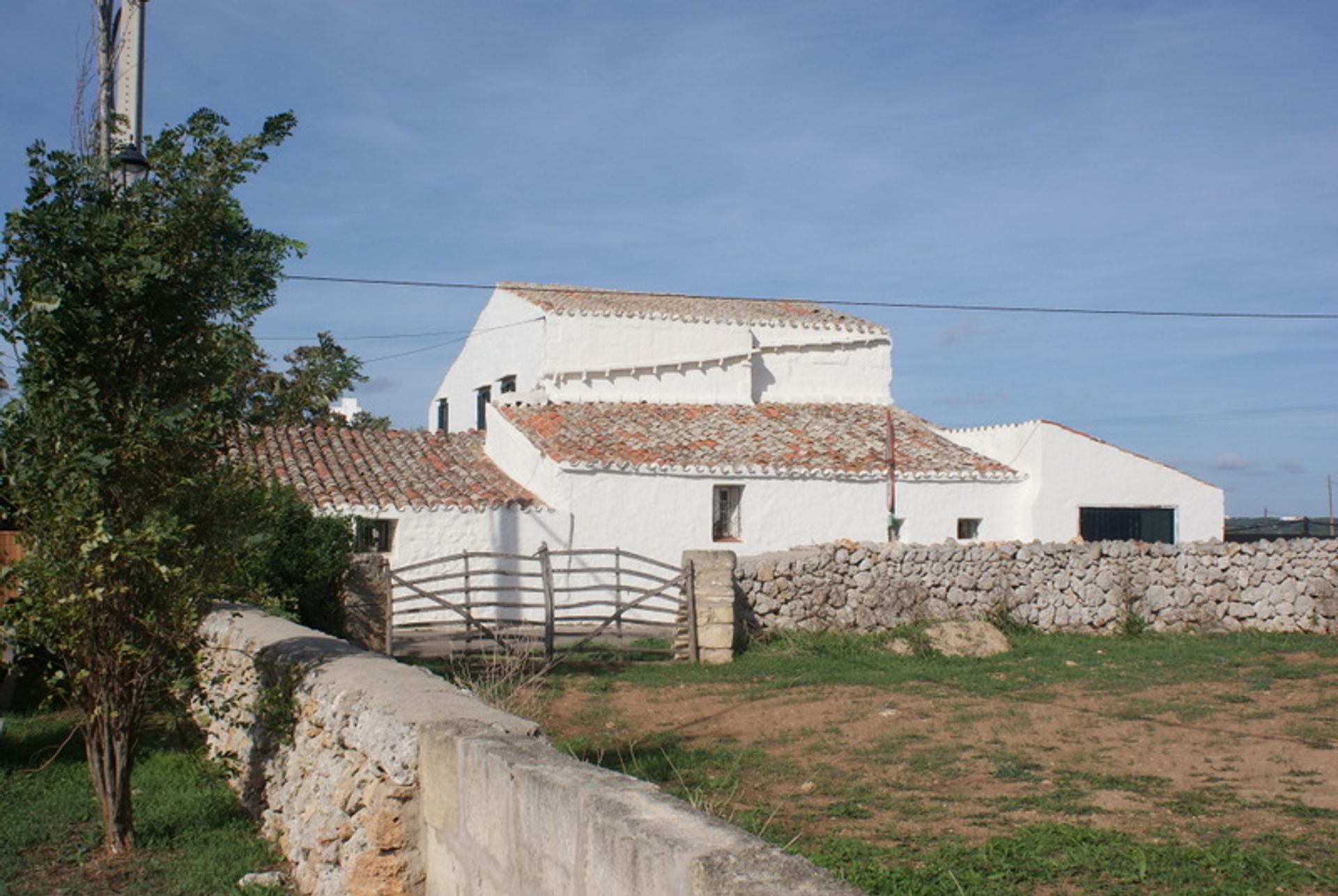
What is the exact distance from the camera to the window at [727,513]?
21750 millimetres

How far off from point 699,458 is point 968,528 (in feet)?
19.2

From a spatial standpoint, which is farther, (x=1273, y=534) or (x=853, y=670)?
(x=1273, y=534)

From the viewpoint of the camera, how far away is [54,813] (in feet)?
23.2

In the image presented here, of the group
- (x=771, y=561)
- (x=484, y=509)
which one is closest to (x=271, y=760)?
(x=771, y=561)

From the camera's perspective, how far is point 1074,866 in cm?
627

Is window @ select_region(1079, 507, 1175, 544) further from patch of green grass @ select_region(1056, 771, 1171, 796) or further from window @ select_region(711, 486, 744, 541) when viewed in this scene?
patch of green grass @ select_region(1056, 771, 1171, 796)

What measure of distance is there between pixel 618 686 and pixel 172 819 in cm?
697

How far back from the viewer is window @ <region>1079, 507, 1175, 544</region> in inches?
953

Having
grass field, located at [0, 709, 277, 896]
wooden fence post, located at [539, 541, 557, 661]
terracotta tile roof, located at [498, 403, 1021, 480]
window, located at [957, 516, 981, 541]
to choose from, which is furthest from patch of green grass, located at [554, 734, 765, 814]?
window, located at [957, 516, 981, 541]

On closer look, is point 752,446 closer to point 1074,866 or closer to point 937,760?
point 937,760

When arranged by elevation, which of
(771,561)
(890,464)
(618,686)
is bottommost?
(618,686)

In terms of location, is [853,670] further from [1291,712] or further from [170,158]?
[170,158]

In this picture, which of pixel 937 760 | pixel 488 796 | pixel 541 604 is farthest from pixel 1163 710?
pixel 488 796

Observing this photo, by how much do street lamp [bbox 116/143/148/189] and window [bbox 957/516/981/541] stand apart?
18.8 m
